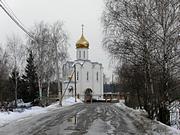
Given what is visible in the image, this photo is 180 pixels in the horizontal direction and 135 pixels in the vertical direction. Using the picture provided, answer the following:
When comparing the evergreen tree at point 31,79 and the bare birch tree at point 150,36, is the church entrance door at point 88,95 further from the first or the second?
the bare birch tree at point 150,36

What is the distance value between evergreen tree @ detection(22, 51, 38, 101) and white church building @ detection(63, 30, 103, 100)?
112ft

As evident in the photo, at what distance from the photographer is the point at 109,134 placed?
53.2ft

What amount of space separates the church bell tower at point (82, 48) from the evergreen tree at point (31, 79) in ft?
116

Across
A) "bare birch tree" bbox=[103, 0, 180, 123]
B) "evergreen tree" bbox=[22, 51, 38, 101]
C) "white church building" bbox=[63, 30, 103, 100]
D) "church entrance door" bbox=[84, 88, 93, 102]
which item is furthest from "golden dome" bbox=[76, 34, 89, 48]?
"bare birch tree" bbox=[103, 0, 180, 123]

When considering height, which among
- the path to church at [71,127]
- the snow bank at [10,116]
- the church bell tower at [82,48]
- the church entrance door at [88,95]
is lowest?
the path to church at [71,127]

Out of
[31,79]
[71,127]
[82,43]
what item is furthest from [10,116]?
[82,43]

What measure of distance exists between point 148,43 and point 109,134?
844cm

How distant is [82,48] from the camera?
97125 millimetres

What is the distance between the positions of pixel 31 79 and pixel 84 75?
129ft

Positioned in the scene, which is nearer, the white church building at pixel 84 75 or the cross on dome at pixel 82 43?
the cross on dome at pixel 82 43

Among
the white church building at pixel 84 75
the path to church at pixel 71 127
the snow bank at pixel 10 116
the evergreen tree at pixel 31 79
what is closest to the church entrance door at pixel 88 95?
the white church building at pixel 84 75

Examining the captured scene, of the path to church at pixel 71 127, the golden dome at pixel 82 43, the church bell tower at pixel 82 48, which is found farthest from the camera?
the church bell tower at pixel 82 48

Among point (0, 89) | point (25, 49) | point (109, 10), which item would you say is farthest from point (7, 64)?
point (109, 10)

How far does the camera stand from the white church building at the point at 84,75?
96.0 meters
